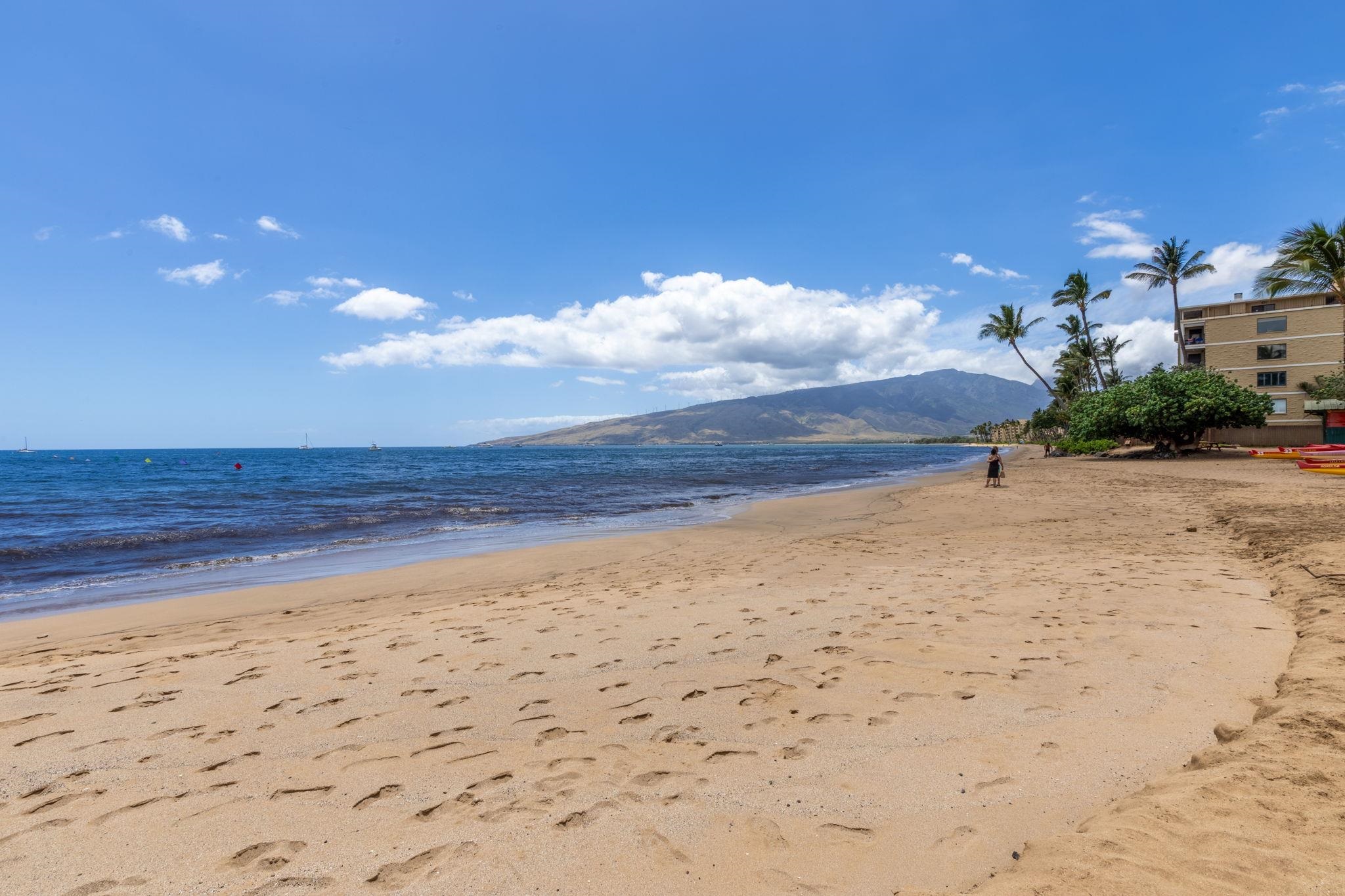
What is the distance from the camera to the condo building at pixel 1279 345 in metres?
52.6

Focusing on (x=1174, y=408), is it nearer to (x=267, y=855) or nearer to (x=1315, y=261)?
(x=1315, y=261)

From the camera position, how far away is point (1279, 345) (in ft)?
179

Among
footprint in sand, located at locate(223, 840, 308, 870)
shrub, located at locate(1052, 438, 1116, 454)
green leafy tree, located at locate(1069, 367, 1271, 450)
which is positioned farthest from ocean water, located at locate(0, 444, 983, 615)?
shrub, located at locate(1052, 438, 1116, 454)

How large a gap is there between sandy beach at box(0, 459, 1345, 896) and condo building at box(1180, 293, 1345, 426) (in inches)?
2555

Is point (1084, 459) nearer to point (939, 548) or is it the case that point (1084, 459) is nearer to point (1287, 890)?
point (939, 548)

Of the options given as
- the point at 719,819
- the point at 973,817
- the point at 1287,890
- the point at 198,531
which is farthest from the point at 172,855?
the point at 198,531

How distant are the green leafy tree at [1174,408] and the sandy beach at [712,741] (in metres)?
35.8

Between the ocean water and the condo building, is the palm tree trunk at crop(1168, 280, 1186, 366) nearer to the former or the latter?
the condo building

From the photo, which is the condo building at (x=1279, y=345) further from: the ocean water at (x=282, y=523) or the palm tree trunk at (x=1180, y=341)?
the ocean water at (x=282, y=523)

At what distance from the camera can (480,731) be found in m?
4.15

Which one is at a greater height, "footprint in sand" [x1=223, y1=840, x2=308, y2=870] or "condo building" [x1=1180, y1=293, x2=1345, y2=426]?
"condo building" [x1=1180, y1=293, x2=1345, y2=426]

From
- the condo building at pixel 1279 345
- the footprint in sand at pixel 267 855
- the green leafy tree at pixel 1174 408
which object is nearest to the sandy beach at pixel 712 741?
the footprint in sand at pixel 267 855

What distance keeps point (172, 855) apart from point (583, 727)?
85.0 inches

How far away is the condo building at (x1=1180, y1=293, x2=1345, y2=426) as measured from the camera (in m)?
52.6
